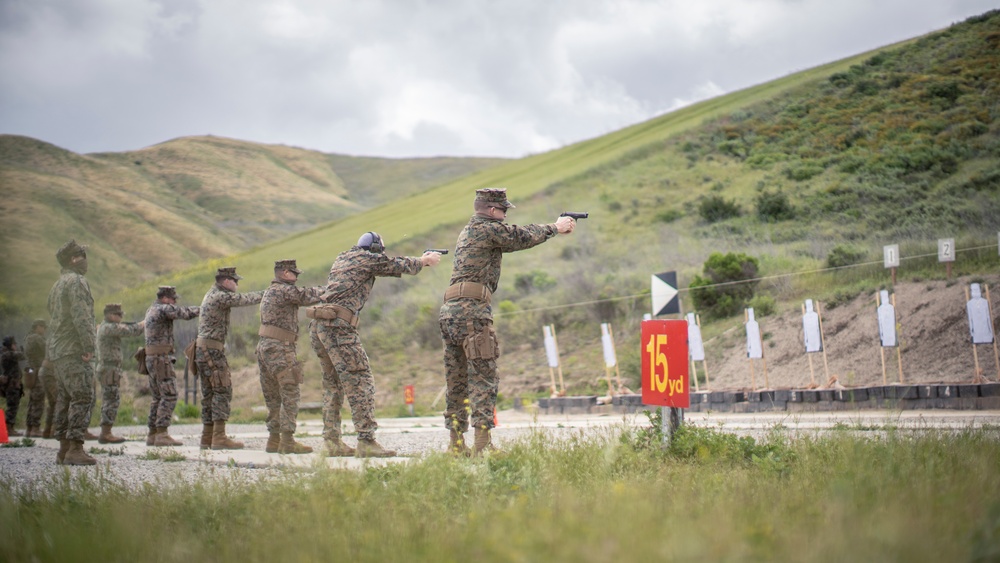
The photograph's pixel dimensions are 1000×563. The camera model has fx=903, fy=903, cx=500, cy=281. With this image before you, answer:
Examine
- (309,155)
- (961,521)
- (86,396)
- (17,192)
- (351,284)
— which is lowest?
(961,521)

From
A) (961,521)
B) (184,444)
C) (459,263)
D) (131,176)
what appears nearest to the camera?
(961,521)

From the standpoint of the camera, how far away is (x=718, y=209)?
125ft

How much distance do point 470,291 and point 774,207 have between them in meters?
28.9

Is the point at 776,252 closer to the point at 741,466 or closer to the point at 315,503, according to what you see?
the point at 741,466

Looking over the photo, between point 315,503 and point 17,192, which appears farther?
point 17,192

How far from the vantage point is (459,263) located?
32.1 feet

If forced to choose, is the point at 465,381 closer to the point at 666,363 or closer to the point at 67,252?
the point at 666,363

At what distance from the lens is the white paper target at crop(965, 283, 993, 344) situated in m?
15.8

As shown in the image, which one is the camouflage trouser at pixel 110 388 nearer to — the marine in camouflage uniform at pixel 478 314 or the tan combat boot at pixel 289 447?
the tan combat boot at pixel 289 447

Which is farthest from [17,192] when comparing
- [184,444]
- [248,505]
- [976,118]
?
[976,118]

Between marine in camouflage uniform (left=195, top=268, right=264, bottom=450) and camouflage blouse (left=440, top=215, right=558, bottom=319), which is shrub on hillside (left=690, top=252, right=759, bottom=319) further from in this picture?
camouflage blouse (left=440, top=215, right=558, bottom=319)

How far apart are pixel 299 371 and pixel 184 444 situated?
12.9 feet

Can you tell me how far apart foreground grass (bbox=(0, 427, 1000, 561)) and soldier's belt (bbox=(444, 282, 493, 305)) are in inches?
77.5

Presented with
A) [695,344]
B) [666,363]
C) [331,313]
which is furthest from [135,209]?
[666,363]
